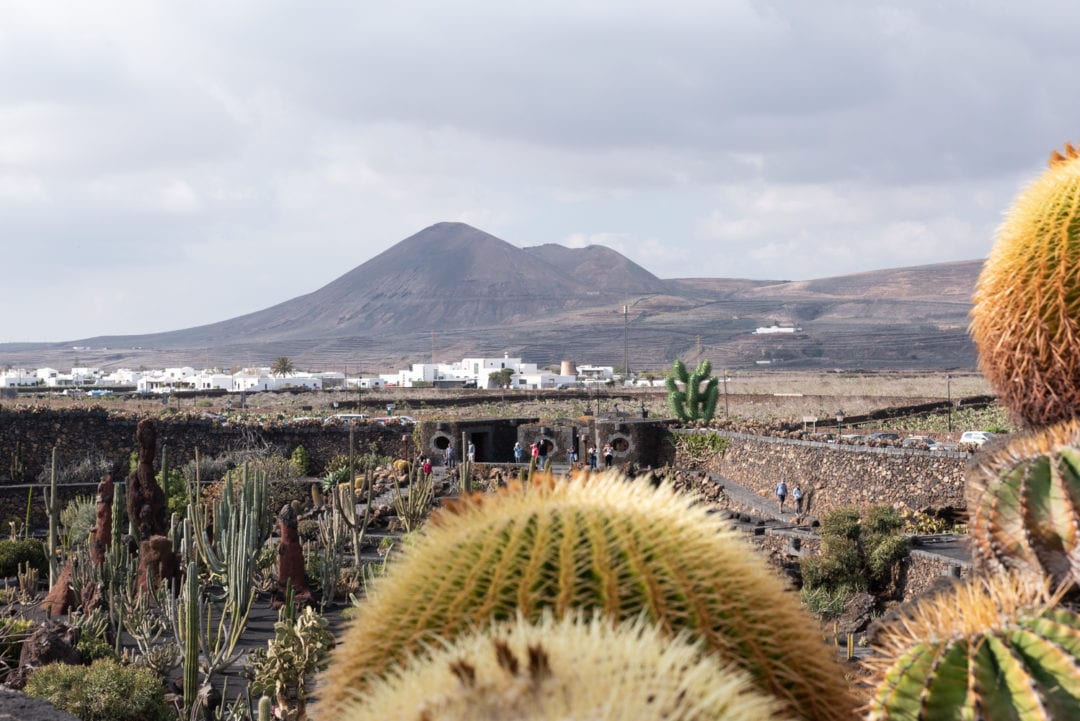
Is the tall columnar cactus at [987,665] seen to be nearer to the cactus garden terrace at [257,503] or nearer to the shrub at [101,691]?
the cactus garden terrace at [257,503]

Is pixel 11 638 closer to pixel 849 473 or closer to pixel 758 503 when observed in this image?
pixel 849 473

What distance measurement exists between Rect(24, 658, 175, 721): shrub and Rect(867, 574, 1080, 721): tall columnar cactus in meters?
10.3

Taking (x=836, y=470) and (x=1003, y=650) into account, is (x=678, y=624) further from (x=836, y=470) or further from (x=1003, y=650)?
(x=836, y=470)

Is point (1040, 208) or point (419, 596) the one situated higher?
point (1040, 208)

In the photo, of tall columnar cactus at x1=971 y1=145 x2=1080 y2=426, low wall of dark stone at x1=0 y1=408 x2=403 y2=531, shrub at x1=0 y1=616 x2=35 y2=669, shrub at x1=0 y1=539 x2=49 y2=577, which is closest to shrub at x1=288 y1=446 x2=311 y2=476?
low wall of dark stone at x1=0 y1=408 x2=403 y2=531

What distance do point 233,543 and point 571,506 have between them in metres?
13.0

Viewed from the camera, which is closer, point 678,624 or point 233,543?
point 678,624

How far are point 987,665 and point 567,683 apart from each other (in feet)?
2.47

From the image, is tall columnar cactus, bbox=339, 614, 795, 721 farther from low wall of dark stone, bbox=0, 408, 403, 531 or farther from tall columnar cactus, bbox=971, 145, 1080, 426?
low wall of dark stone, bbox=0, 408, 403, 531

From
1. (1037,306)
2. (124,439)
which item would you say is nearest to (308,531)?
(124,439)

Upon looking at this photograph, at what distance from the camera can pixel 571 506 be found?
2057mm

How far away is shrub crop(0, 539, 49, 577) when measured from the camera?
72.1ft

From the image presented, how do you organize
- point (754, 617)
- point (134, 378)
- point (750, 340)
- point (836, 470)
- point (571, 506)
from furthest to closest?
point (750, 340), point (134, 378), point (836, 470), point (571, 506), point (754, 617)

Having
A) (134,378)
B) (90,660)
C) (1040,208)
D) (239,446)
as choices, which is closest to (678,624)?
(1040,208)
